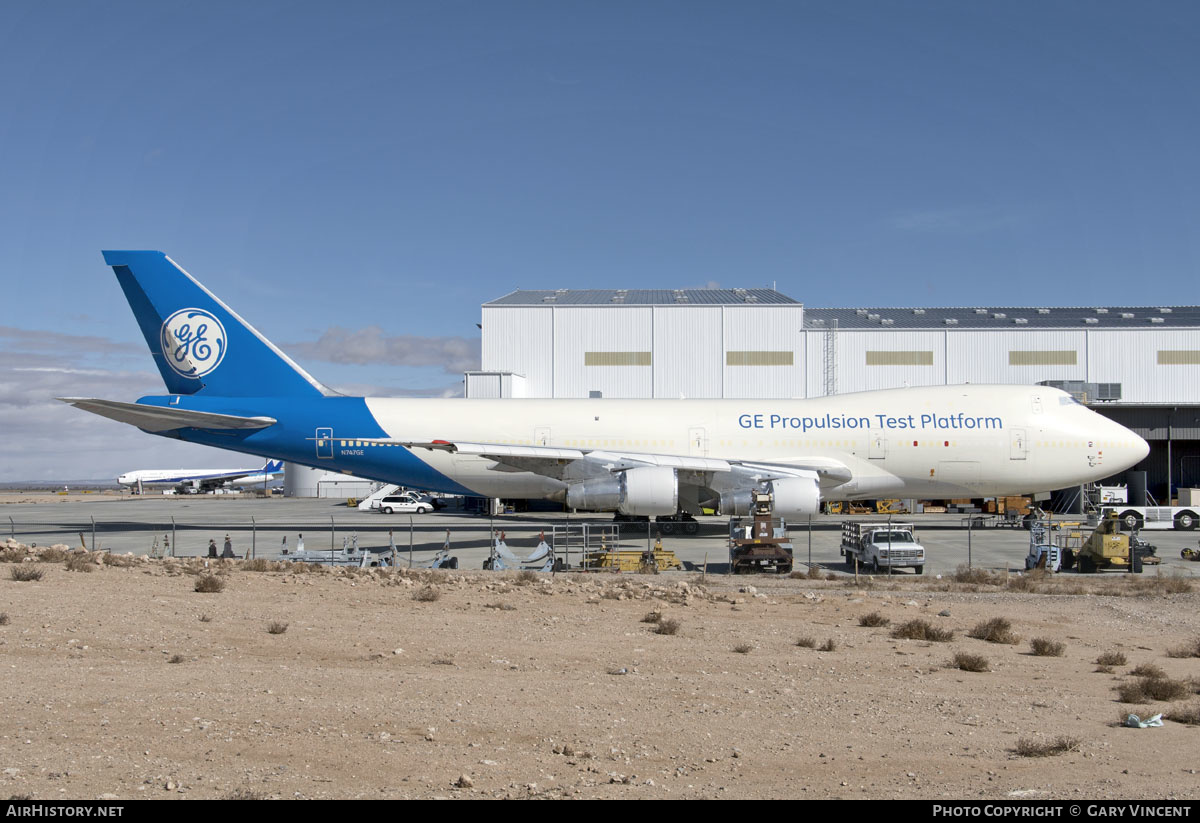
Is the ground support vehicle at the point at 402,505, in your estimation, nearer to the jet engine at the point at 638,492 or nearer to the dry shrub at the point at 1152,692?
the jet engine at the point at 638,492

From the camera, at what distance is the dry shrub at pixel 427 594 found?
15775 millimetres

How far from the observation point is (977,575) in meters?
20.3

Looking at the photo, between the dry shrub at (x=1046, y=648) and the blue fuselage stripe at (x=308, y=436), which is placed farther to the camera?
the blue fuselage stripe at (x=308, y=436)

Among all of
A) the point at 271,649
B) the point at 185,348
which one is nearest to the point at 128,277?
the point at 185,348

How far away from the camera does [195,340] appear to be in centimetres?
3042

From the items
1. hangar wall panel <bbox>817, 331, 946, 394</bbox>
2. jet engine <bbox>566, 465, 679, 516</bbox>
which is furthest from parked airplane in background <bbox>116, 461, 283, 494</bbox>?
jet engine <bbox>566, 465, 679, 516</bbox>

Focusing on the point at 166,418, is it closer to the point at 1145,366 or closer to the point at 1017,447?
the point at 1017,447

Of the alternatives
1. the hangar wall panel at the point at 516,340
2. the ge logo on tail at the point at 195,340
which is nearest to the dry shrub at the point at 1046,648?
the ge logo on tail at the point at 195,340

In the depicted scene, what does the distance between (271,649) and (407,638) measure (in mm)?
1840

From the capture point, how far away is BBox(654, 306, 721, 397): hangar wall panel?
1982 inches

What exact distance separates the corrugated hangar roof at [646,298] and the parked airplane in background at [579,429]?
71.6ft

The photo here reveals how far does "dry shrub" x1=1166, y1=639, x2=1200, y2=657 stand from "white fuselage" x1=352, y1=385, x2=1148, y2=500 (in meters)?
17.3

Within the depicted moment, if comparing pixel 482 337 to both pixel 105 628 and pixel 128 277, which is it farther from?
pixel 105 628

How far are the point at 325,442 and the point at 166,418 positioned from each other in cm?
517
